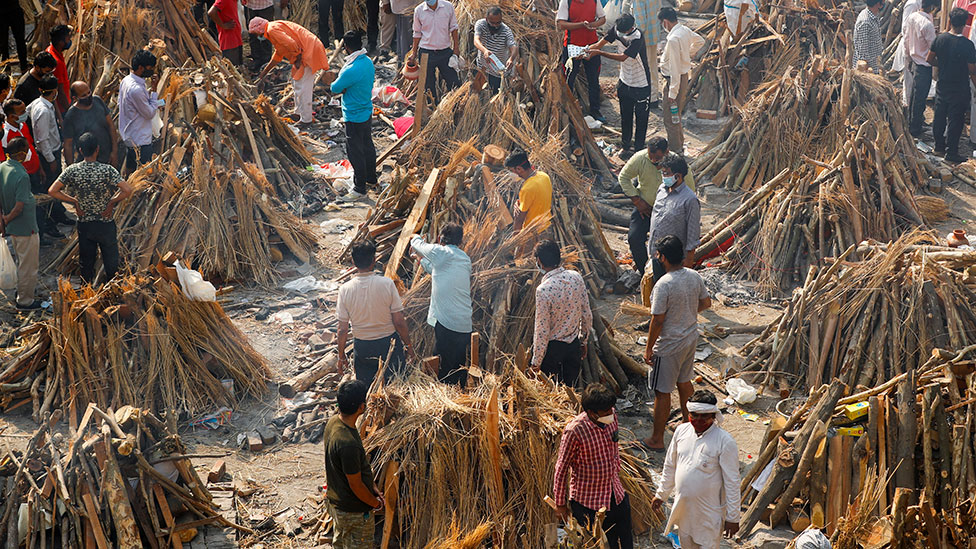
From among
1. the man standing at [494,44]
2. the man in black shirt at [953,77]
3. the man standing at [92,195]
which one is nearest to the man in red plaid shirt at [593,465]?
the man standing at [92,195]

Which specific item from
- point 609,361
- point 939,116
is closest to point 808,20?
point 939,116

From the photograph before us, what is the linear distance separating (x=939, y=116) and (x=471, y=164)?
6882mm

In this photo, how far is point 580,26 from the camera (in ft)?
43.9

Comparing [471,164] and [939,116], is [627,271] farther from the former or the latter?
[939,116]

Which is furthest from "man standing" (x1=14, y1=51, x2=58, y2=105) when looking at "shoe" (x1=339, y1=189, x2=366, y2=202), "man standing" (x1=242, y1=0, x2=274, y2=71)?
"man standing" (x1=242, y1=0, x2=274, y2=71)

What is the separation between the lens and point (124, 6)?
13445 millimetres

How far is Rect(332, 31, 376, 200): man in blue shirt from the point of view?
38.3ft

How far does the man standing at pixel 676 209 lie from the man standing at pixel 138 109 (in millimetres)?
5400

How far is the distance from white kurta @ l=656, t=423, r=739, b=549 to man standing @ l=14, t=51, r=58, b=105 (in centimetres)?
796

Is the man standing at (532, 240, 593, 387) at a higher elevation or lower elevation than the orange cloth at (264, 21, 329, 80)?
lower

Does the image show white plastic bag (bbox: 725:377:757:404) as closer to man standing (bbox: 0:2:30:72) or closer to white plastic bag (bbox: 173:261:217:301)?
white plastic bag (bbox: 173:261:217:301)

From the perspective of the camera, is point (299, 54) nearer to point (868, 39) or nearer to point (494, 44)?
point (494, 44)

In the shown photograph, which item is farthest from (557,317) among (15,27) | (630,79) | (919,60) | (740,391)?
(15,27)

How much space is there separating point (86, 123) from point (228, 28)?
183 inches
